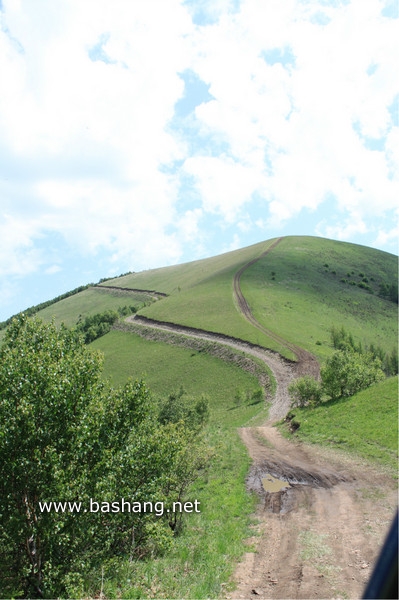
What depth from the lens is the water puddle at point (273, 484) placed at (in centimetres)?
2495

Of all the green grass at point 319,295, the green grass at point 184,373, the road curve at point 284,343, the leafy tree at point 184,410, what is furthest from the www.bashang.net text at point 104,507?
the green grass at point 319,295

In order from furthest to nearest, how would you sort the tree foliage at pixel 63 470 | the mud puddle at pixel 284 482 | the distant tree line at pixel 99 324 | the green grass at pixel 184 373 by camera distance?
the distant tree line at pixel 99 324
the green grass at pixel 184 373
the mud puddle at pixel 284 482
the tree foliage at pixel 63 470

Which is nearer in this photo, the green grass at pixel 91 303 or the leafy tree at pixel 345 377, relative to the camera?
the leafy tree at pixel 345 377

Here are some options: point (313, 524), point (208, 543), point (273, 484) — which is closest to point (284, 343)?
point (273, 484)

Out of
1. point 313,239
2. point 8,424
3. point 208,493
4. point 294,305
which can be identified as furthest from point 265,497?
point 313,239

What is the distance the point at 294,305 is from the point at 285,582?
96.0 meters

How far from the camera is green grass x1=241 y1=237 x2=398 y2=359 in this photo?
93.1 m

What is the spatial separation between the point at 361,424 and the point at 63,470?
2867cm

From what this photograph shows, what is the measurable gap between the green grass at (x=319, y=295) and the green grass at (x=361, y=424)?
34.2 m

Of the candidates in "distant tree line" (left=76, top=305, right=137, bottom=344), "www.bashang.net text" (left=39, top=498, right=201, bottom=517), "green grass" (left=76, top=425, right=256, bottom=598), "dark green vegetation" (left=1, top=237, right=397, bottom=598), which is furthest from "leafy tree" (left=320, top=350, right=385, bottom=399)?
"distant tree line" (left=76, top=305, right=137, bottom=344)

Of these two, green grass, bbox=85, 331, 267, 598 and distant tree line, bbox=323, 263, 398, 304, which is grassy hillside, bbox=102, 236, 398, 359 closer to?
distant tree line, bbox=323, 263, 398, 304

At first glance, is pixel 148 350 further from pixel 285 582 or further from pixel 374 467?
pixel 285 582

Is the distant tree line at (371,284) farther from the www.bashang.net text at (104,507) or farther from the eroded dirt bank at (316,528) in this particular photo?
the www.bashang.net text at (104,507)

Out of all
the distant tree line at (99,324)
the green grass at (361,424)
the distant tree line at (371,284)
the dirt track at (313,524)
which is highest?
the distant tree line at (371,284)
